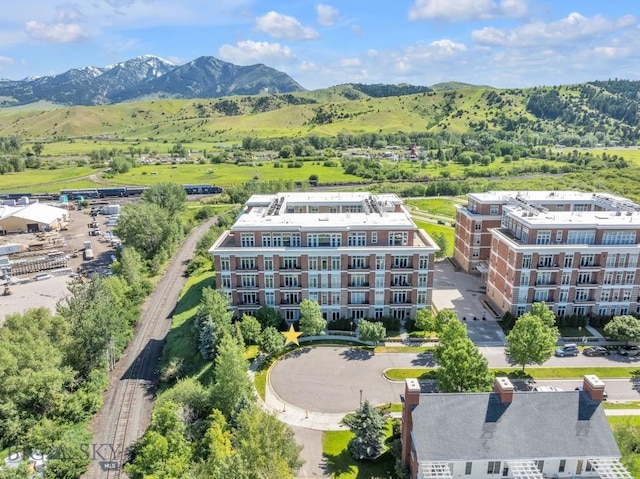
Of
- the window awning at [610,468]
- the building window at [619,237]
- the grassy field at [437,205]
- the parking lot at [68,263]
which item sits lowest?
the parking lot at [68,263]

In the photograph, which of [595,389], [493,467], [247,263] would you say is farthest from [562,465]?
[247,263]

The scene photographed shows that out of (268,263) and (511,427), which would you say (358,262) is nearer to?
(268,263)

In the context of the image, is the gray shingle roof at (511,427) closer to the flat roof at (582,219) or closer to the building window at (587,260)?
the flat roof at (582,219)

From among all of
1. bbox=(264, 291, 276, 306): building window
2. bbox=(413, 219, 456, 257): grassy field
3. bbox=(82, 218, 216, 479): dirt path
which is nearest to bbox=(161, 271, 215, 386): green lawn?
bbox=(82, 218, 216, 479): dirt path

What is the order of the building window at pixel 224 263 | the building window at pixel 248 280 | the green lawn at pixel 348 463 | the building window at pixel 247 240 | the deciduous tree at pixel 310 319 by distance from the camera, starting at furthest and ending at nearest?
the building window at pixel 247 240 → the building window at pixel 248 280 → the building window at pixel 224 263 → the deciduous tree at pixel 310 319 → the green lawn at pixel 348 463

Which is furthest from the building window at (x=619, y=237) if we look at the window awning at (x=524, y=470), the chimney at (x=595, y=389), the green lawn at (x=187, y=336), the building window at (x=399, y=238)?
the green lawn at (x=187, y=336)

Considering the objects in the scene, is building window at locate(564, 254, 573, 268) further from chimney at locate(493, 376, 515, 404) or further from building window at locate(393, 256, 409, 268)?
chimney at locate(493, 376, 515, 404)

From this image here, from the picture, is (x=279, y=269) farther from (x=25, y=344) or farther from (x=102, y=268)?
(x=102, y=268)
